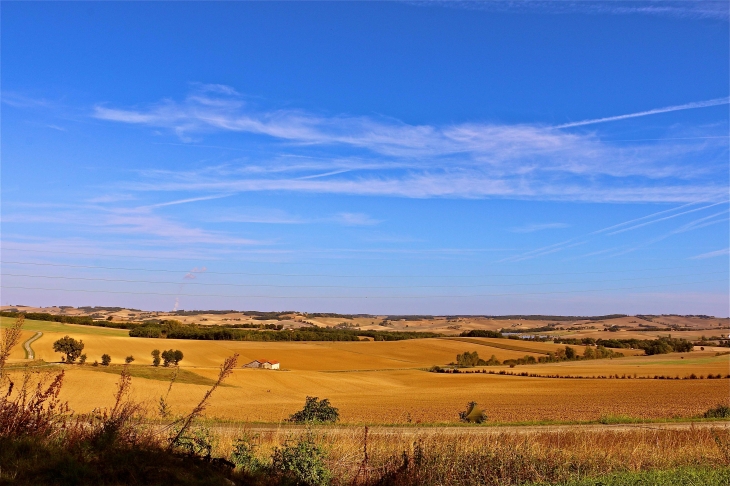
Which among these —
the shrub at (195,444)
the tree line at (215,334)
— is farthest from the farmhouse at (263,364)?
the shrub at (195,444)

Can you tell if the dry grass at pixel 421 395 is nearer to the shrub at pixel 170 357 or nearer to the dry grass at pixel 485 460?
the shrub at pixel 170 357

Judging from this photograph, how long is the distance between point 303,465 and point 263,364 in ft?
242

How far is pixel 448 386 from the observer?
6431cm

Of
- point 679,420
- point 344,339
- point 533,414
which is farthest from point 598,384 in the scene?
point 344,339

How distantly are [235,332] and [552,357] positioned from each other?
2535 inches

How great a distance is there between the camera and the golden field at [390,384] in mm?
36103

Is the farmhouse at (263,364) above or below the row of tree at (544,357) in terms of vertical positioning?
below

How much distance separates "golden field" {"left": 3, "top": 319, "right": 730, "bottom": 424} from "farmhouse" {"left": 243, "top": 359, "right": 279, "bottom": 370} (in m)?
1.93

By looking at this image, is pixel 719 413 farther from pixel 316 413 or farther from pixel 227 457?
pixel 227 457

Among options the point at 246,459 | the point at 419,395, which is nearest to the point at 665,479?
the point at 246,459

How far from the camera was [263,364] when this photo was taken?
260ft

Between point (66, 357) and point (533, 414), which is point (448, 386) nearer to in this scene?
point (533, 414)

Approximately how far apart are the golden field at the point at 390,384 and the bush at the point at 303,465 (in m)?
6.37

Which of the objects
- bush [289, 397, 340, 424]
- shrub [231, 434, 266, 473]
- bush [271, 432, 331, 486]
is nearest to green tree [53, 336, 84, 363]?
bush [289, 397, 340, 424]
